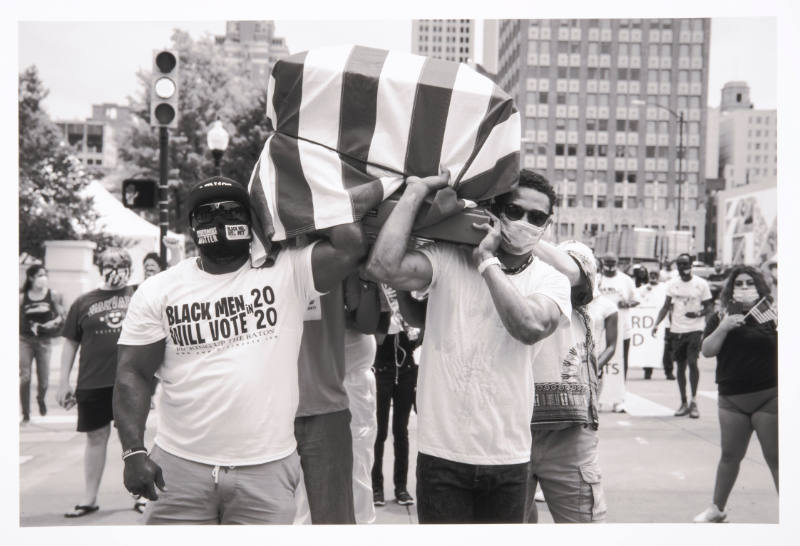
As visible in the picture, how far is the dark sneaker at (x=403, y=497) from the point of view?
566 centimetres

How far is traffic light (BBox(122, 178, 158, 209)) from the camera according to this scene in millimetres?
8336

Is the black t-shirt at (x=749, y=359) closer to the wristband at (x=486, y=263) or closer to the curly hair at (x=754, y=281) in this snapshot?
the curly hair at (x=754, y=281)

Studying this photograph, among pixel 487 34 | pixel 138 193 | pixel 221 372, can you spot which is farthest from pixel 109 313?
pixel 487 34

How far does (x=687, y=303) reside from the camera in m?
9.44

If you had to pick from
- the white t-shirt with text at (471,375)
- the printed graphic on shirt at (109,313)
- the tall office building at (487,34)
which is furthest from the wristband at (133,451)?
the tall office building at (487,34)

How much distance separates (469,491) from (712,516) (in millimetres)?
3071

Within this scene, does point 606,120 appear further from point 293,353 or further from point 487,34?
point 293,353

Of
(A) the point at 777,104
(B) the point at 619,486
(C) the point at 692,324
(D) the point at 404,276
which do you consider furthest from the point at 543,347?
(C) the point at 692,324

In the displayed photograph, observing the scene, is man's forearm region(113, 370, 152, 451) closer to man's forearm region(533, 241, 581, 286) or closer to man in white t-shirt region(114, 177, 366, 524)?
man in white t-shirt region(114, 177, 366, 524)

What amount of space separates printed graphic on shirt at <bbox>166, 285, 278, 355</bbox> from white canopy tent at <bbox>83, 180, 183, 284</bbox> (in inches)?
613

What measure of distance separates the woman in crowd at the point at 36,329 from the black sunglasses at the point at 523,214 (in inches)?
274

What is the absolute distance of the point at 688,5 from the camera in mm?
4555

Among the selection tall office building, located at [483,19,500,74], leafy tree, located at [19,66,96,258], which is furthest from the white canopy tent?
tall office building, located at [483,19,500,74]
